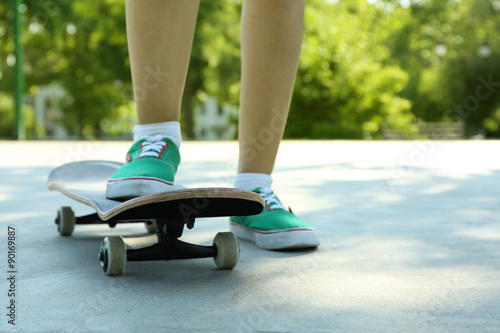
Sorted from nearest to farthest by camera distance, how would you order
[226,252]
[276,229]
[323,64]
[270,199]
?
[226,252] → [276,229] → [270,199] → [323,64]

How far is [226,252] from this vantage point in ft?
4.33

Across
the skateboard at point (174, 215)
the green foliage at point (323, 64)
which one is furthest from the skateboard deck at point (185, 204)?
the green foliage at point (323, 64)

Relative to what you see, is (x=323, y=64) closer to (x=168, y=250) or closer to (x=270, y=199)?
(x=270, y=199)

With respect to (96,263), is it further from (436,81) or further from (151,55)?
(436,81)

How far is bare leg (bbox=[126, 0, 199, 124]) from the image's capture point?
148 cm

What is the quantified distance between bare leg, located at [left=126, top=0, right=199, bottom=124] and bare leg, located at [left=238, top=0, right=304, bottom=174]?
0.80 ft

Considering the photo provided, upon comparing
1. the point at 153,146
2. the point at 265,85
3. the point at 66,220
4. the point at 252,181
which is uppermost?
the point at 265,85

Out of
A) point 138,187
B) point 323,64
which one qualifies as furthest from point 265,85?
point 323,64

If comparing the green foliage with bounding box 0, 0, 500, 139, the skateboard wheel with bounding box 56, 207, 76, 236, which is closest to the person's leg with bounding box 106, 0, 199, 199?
the skateboard wheel with bounding box 56, 207, 76, 236

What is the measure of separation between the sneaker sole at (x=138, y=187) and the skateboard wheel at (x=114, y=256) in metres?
0.15

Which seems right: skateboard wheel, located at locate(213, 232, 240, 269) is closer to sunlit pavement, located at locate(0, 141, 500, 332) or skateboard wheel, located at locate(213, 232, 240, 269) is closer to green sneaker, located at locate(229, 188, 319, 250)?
sunlit pavement, located at locate(0, 141, 500, 332)

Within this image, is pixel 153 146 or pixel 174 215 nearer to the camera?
pixel 174 215

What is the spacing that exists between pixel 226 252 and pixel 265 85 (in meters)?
0.57

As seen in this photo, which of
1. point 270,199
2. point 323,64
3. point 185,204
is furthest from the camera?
point 323,64
